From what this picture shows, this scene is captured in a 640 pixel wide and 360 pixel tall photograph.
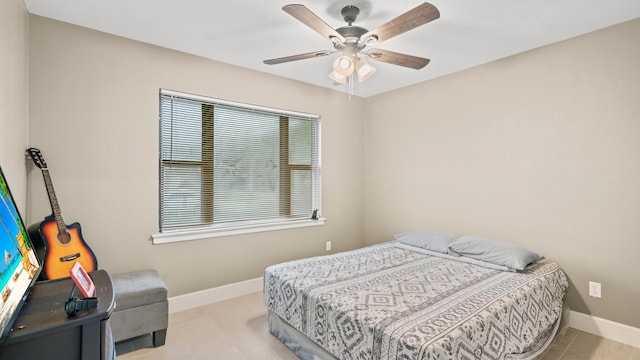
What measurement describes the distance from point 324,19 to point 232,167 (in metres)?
1.78

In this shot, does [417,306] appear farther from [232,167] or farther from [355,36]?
[232,167]

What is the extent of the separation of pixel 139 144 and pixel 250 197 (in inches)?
48.6

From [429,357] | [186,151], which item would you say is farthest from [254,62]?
[429,357]

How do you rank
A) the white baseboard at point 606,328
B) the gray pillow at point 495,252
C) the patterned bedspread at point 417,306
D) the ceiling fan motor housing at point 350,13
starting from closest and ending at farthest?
the patterned bedspread at point 417,306 → the ceiling fan motor housing at point 350,13 → the white baseboard at point 606,328 → the gray pillow at point 495,252

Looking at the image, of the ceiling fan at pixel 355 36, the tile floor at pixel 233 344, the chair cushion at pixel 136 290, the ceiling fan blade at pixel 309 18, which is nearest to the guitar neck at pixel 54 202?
the chair cushion at pixel 136 290

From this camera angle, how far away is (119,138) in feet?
8.73

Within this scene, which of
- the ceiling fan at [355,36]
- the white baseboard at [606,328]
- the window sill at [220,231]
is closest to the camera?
the ceiling fan at [355,36]

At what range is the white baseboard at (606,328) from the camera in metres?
2.36

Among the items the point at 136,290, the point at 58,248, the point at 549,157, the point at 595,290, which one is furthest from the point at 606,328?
A: the point at 58,248

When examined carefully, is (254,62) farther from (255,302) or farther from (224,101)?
(255,302)

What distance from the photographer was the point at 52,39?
237 cm

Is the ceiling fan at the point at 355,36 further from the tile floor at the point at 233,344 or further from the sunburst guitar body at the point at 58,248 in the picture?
the tile floor at the point at 233,344

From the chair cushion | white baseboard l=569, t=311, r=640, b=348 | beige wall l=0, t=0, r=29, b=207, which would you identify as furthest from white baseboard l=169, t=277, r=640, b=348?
beige wall l=0, t=0, r=29, b=207

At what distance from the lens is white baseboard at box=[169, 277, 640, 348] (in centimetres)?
239
